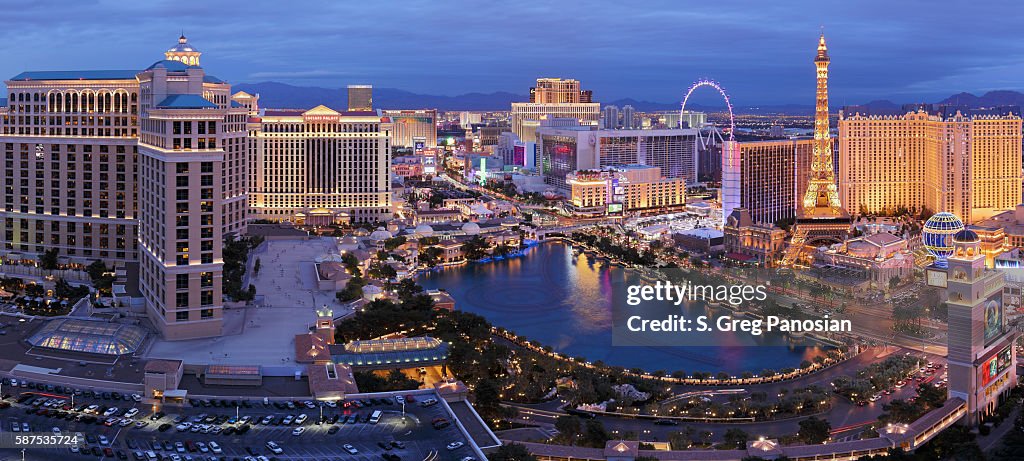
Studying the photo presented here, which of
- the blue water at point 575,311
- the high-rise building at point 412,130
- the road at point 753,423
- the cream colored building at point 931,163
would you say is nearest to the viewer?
the road at point 753,423

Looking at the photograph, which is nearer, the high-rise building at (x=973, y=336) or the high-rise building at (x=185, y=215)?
the high-rise building at (x=973, y=336)

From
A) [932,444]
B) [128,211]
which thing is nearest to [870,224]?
[932,444]

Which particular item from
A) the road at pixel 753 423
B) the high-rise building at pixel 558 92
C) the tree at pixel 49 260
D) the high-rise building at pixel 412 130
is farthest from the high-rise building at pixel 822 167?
the high-rise building at pixel 412 130

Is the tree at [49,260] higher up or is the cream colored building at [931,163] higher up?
the cream colored building at [931,163]

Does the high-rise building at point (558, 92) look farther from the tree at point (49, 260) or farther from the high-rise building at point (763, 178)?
the tree at point (49, 260)

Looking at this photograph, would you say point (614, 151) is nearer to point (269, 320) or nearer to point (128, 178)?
point (128, 178)

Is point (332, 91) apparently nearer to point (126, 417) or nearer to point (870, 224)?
point (870, 224)
